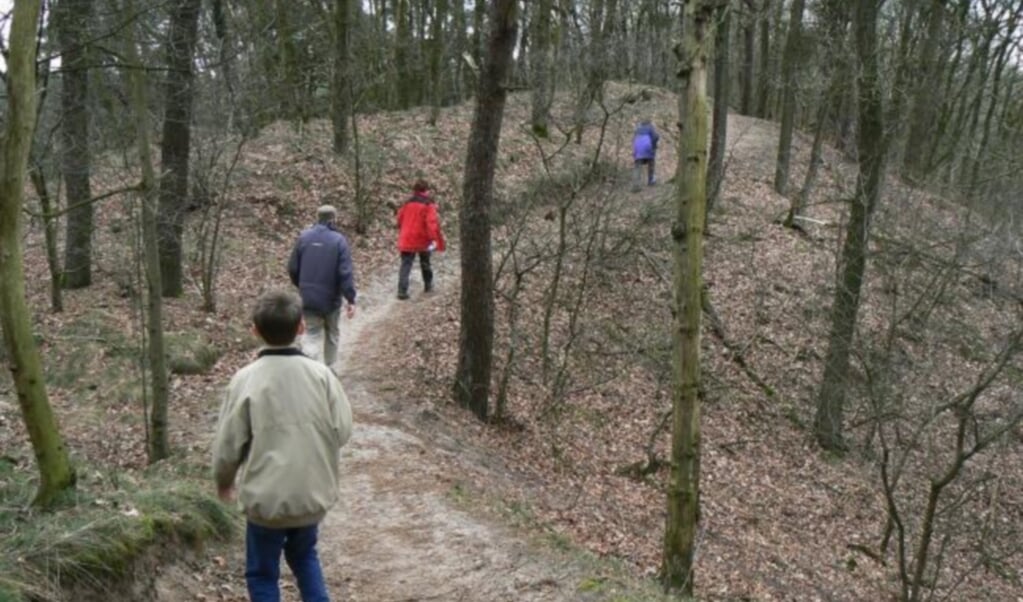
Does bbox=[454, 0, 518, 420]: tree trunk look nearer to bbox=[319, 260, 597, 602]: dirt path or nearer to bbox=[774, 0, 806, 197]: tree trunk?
bbox=[319, 260, 597, 602]: dirt path

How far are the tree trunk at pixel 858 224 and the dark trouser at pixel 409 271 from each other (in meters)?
6.52

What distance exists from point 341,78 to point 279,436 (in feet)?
50.1

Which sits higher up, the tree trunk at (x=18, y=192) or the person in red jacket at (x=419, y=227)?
the tree trunk at (x=18, y=192)

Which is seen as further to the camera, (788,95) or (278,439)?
(788,95)

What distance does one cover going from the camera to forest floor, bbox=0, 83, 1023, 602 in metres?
6.66

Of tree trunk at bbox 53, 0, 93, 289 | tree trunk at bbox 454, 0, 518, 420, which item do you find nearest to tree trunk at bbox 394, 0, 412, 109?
tree trunk at bbox 53, 0, 93, 289

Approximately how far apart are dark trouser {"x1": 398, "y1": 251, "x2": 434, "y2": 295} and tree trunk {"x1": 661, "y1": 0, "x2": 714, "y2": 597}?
8086 mm

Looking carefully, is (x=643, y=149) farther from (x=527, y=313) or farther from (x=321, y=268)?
(x=321, y=268)

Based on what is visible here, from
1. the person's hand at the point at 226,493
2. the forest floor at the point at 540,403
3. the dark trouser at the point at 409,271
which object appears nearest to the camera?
the person's hand at the point at 226,493

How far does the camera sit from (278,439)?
12.7 feet

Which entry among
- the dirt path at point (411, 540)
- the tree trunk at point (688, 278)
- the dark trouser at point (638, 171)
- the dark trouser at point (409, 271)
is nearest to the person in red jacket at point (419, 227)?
the dark trouser at point (409, 271)

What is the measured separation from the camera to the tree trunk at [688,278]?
19.1 ft

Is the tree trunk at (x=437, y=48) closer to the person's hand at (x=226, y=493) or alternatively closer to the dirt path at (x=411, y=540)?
the dirt path at (x=411, y=540)

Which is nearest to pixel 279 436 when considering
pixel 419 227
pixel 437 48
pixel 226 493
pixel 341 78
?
pixel 226 493
